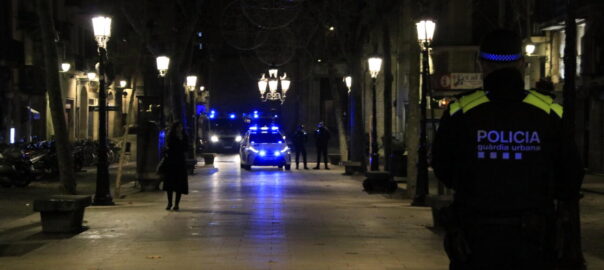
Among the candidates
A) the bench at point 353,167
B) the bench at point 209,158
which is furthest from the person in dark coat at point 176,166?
the bench at point 209,158

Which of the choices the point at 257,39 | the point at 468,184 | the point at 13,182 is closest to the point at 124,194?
the point at 13,182

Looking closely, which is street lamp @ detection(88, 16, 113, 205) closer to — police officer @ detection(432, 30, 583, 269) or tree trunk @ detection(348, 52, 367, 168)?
tree trunk @ detection(348, 52, 367, 168)

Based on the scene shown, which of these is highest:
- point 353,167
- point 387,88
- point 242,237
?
point 387,88

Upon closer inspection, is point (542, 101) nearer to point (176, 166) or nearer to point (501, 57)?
point (501, 57)

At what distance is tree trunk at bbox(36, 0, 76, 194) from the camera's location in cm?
1659

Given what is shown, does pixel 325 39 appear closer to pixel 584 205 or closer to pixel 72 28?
pixel 72 28

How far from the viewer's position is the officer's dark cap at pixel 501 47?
5.14 meters

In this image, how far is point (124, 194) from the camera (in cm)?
2367

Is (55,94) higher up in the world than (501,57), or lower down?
higher up

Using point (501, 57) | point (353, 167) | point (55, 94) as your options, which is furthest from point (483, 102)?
point (353, 167)

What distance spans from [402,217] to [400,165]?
40.5ft

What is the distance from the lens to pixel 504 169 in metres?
4.97

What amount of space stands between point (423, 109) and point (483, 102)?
1444cm

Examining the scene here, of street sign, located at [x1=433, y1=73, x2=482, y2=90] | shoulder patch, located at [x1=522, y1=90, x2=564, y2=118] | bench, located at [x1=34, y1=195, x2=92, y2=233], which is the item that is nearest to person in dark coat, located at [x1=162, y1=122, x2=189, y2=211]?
bench, located at [x1=34, y1=195, x2=92, y2=233]
